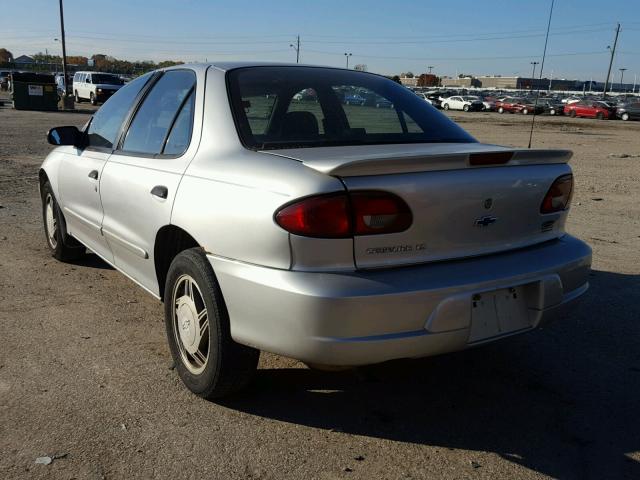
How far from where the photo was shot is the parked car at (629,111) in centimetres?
4522

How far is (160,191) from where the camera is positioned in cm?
326

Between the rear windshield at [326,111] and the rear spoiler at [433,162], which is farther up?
the rear windshield at [326,111]

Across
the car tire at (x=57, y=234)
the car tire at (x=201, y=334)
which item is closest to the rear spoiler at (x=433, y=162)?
the car tire at (x=201, y=334)

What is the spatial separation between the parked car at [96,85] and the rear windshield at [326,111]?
33.3 meters

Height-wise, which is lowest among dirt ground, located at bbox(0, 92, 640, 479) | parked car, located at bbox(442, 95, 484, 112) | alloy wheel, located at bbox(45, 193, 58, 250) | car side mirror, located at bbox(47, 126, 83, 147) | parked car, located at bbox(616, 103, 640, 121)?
parked car, located at bbox(442, 95, 484, 112)

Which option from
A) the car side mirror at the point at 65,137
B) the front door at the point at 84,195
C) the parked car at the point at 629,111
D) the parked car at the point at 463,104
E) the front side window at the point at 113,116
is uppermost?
the front side window at the point at 113,116

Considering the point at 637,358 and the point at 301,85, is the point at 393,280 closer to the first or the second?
the point at 301,85

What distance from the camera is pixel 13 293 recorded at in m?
4.68

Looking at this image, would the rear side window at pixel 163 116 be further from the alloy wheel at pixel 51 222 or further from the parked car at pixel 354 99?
the alloy wheel at pixel 51 222

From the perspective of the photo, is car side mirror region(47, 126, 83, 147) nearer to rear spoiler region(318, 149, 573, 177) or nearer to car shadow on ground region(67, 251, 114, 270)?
car shadow on ground region(67, 251, 114, 270)

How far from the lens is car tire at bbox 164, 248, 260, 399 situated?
9.27 ft

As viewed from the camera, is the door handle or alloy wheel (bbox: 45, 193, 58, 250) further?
alloy wheel (bbox: 45, 193, 58, 250)

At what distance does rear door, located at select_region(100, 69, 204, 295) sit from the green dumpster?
32.0 metres

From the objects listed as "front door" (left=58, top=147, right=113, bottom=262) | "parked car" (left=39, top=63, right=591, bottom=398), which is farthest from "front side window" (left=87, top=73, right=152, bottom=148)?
"parked car" (left=39, top=63, right=591, bottom=398)
